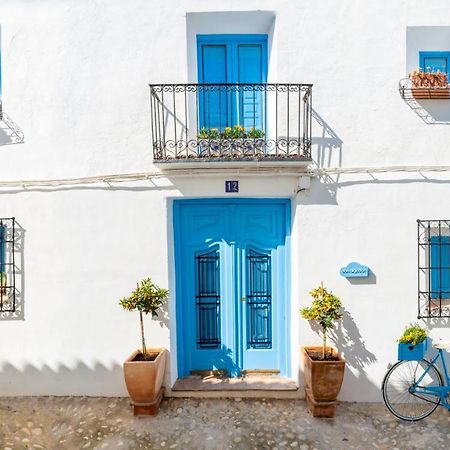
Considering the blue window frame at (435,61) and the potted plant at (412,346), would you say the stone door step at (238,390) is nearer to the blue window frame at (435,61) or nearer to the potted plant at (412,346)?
the potted plant at (412,346)

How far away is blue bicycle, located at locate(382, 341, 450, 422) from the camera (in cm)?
425

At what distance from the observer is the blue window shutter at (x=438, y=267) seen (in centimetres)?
466

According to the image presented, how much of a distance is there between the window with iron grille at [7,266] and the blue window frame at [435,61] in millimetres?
6202

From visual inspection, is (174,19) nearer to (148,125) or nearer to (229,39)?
(229,39)

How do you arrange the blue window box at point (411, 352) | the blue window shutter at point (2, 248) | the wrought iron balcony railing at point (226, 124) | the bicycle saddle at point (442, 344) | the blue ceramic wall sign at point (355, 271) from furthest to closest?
the blue window shutter at point (2, 248) < the blue ceramic wall sign at point (355, 271) < the wrought iron balcony railing at point (226, 124) < the blue window box at point (411, 352) < the bicycle saddle at point (442, 344)

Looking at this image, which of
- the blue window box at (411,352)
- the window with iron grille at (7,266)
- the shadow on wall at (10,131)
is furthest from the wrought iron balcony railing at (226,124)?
the blue window box at (411,352)

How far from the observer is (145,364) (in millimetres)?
4168

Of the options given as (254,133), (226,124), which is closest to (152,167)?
(226,124)

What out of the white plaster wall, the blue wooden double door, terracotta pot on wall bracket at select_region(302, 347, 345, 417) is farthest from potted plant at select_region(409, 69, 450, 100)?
terracotta pot on wall bracket at select_region(302, 347, 345, 417)

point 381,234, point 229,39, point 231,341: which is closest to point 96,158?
point 229,39

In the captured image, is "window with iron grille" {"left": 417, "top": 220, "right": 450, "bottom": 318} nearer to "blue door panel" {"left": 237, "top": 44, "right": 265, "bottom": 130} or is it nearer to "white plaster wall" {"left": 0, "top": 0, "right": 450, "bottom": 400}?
"white plaster wall" {"left": 0, "top": 0, "right": 450, "bottom": 400}

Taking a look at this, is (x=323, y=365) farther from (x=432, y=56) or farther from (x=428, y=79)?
(x=432, y=56)

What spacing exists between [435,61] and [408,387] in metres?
4.58

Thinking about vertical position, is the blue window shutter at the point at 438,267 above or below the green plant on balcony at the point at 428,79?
below
